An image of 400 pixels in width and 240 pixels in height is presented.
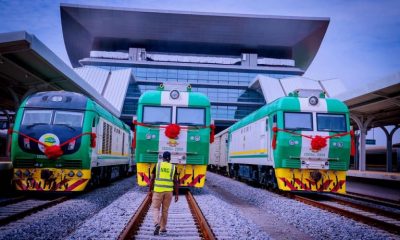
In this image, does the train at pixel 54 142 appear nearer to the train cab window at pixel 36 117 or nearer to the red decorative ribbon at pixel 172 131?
the train cab window at pixel 36 117

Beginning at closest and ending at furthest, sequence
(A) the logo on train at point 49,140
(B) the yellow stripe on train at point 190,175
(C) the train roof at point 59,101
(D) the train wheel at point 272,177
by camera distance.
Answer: (A) the logo on train at point 49,140 < (C) the train roof at point 59,101 < (B) the yellow stripe on train at point 190,175 < (D) the train wheel at point 272,177

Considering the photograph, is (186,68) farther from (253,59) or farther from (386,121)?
(386,121)

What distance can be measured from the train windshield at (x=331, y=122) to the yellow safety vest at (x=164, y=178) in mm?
7670

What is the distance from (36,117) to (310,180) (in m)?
9.62

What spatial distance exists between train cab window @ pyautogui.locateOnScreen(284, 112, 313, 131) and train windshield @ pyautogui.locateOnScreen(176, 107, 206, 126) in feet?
9.90

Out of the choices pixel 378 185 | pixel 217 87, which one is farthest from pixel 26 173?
pixel 217 87

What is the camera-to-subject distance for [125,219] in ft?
27.1

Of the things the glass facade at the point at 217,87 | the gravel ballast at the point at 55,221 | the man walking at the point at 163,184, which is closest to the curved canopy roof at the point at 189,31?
the glass facade at the point at 217,87

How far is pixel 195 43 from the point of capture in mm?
88500

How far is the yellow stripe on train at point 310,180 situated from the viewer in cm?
1303

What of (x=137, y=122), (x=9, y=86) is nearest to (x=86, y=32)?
(x=9, y=86)

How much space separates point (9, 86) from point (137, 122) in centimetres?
906

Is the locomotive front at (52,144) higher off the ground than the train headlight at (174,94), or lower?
lower

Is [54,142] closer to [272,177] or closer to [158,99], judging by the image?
[158,99]
